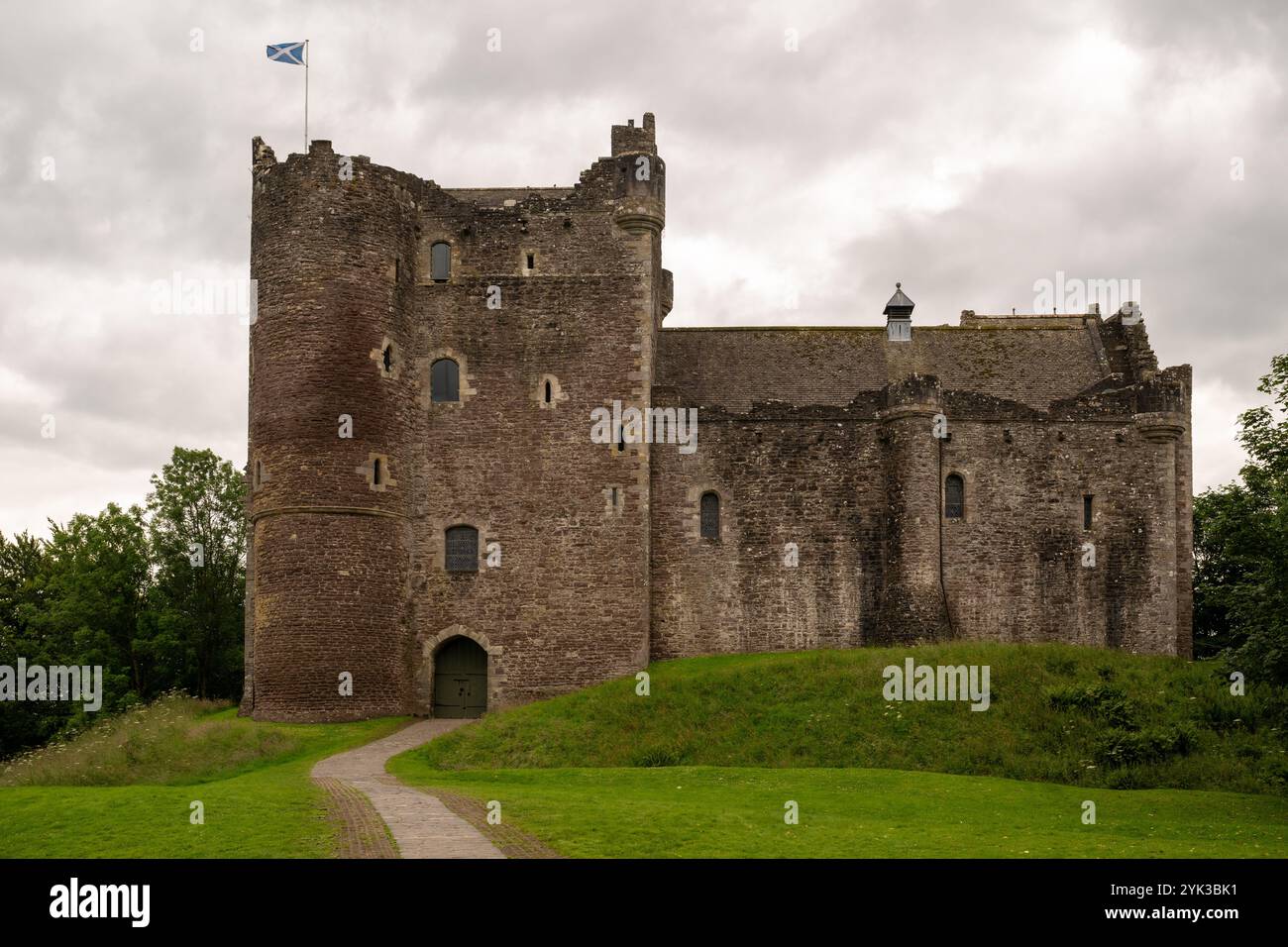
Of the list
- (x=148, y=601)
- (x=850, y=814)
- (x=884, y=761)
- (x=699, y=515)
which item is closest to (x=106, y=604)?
(x=148, y=601)

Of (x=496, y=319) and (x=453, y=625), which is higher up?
(x=496, y=319)

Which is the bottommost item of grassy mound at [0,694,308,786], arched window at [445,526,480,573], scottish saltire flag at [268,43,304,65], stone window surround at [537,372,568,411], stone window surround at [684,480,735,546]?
grassy mound at [0,694,308,786]

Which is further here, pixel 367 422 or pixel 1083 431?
pixel 1083 431

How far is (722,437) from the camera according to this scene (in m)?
40.9

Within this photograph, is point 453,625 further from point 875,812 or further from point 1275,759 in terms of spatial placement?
point 1275,759

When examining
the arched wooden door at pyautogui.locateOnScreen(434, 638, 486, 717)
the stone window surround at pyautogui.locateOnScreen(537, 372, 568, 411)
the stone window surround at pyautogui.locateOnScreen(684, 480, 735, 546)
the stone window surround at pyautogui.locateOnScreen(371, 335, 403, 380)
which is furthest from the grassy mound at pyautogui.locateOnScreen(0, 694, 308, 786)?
the stone window surround at pyautogui.locateOnScreen(684, 480, 735, 546)

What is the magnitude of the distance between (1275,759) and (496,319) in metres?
24.0

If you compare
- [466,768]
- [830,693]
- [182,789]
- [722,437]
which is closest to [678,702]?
[830,693]

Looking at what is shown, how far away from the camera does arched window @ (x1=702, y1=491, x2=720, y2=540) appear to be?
40656mm

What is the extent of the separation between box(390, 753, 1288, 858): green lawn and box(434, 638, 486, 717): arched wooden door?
8.45 metres

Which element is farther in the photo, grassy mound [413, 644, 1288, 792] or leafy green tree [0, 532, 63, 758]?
leafy green tree [0, 532, 63, 758]

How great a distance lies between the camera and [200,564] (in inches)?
2334

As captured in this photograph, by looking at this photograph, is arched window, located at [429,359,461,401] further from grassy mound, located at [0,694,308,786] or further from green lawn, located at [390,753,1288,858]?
green lawn, located at [390,753,1288,858]

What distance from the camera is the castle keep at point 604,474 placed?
126ft
